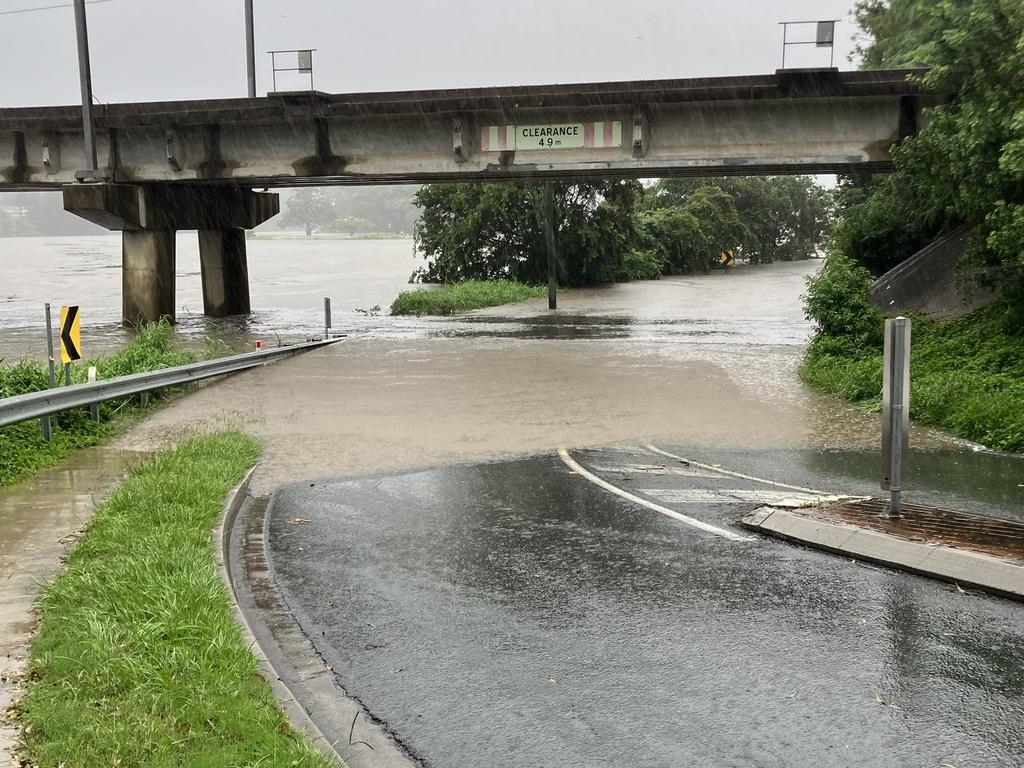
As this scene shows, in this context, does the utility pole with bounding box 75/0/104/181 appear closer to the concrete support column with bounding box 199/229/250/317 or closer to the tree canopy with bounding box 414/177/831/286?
the concrete support column with bounding box 199/229/250/317

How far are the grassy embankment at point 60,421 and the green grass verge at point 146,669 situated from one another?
3489 mm

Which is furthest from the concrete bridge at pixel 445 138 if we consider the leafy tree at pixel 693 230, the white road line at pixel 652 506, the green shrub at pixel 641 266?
the leafy tree at pixel 693 230

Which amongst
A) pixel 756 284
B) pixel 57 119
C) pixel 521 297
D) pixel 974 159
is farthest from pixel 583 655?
pixel 756 284

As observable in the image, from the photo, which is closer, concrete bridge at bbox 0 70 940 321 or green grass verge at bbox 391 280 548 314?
concrete bridge at bbox 0 70 940 321

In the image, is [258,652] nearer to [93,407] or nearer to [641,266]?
[93,407]

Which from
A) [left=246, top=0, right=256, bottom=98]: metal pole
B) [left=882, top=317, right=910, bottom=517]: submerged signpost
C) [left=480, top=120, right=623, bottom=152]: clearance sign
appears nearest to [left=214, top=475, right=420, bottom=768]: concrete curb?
[left=882, top=317, right=910, bottom=517]: submerged signpost

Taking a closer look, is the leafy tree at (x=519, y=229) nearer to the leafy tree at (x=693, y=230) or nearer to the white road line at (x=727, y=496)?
the leafy tree at (x=693, y=230)

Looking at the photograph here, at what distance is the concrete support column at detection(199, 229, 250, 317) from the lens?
36594mm

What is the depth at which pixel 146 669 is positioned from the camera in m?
5.60

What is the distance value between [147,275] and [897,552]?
92.8ft

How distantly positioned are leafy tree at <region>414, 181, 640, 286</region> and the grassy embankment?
29340mm

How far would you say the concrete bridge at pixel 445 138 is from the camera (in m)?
24.5

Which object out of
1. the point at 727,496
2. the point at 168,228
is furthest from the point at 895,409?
the point at 168,228

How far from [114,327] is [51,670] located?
3012 centimetres
